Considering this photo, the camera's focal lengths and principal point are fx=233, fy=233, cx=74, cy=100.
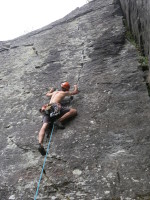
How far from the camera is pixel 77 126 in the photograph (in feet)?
17.2

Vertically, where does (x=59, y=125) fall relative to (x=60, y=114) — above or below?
below

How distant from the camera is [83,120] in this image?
210 inches

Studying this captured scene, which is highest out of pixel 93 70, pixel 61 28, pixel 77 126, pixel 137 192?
pixel 61 28

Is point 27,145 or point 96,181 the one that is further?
point 27,145

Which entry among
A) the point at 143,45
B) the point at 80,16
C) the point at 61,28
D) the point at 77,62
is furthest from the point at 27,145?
the point at 80,16

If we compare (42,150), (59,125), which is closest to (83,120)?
(59,125)

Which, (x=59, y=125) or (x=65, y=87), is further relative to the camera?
(x=65, y=87)

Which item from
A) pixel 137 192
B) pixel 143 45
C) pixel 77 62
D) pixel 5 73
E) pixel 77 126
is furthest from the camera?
pixel 5 73

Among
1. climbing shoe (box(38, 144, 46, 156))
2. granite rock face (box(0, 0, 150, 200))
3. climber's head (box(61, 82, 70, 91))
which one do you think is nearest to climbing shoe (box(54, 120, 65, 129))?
granite rock face (box(0, 0, 150, 200))

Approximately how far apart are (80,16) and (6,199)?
876cm

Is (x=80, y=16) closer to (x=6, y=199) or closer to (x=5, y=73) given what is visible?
(x=5, y=73)

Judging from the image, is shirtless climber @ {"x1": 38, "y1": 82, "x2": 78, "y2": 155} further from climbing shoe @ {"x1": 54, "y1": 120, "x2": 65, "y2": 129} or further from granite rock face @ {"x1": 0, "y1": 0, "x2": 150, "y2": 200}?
granite rock face @ {"x1": 0, "y1": 0, "x2": 150, "y2": 200}

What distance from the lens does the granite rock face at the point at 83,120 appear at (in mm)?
3975

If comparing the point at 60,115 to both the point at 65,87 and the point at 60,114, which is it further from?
the point at 65,87
